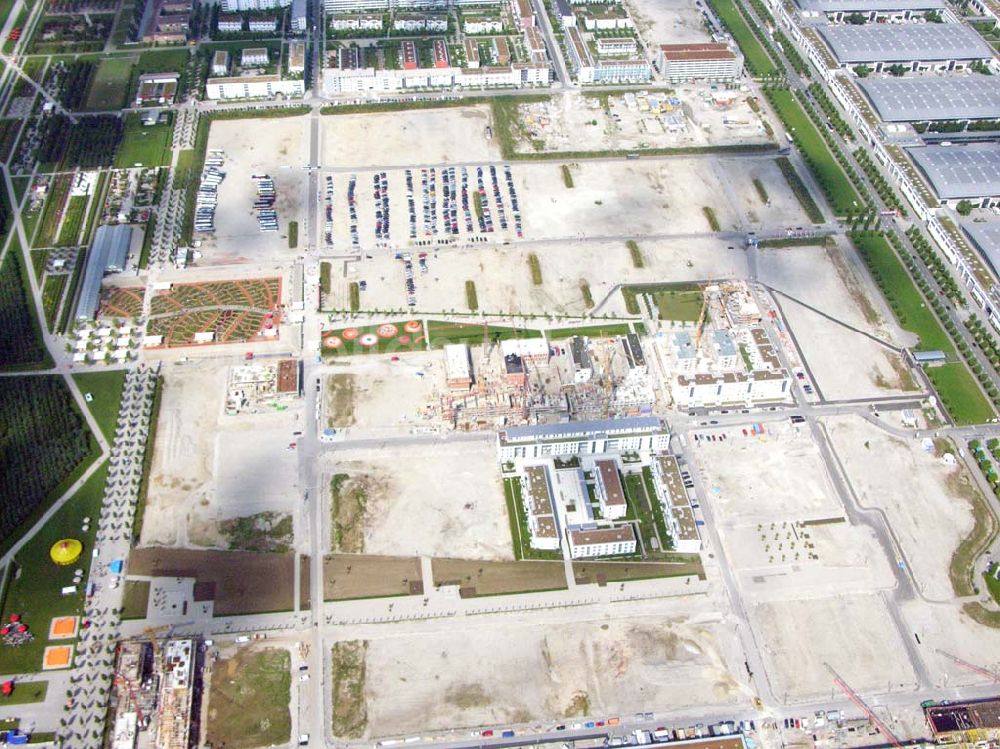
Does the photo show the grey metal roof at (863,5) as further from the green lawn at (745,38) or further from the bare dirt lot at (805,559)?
the bare dirt lot at (805,559)

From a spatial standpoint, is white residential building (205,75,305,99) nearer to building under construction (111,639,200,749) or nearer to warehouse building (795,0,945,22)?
warehouse building (795,0,945,22)

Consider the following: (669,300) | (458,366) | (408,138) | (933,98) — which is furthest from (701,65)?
(458,366)

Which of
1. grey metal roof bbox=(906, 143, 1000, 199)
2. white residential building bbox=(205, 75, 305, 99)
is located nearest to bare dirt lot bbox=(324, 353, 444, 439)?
white residential building bbox=(205, 75, 305, 99)

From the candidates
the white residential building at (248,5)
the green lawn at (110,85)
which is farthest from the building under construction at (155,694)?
the white residential building at (248,5)

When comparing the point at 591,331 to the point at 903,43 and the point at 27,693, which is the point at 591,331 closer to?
the point at 27,693

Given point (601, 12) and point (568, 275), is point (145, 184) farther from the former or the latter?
point (601, 12)

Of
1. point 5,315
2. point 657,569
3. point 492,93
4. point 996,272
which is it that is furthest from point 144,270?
point 996,272

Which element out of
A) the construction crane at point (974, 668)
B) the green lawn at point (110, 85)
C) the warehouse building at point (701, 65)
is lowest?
the construction crane at point (974, 668)
